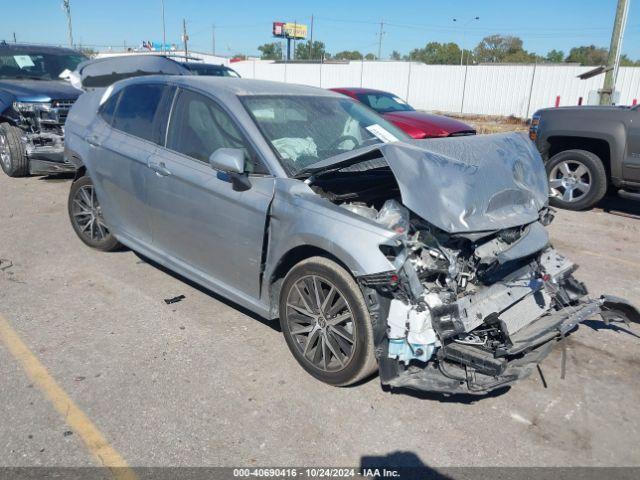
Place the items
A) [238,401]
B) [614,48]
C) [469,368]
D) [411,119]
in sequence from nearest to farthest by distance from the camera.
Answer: [469,368] < [238,401] < [411,119] < [614,48]

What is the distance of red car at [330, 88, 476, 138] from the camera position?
976cm

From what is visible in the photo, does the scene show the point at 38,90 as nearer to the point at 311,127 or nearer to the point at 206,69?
the point at 206,69

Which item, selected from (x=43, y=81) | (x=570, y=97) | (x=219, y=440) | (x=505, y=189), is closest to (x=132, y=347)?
(x=219, y=440)

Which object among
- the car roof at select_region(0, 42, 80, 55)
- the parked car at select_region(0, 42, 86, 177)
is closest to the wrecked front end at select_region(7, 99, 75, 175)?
the parked car at select_region(0, 42, 86, 177)

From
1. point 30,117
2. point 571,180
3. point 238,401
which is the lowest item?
point 238,401

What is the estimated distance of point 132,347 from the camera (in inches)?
145

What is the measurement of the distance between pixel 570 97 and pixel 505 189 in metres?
26.3

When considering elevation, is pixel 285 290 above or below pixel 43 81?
below

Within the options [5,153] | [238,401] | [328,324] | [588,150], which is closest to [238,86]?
[328,324]

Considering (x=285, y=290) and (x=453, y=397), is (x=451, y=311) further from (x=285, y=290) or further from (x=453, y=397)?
(x=285, y=290)

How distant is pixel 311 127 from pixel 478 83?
28.4 metres

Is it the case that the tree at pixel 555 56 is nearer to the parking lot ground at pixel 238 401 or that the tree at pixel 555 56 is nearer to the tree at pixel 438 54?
the tree at pixel 438 54

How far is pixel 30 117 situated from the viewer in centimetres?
811

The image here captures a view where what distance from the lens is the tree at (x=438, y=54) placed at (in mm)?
69794
